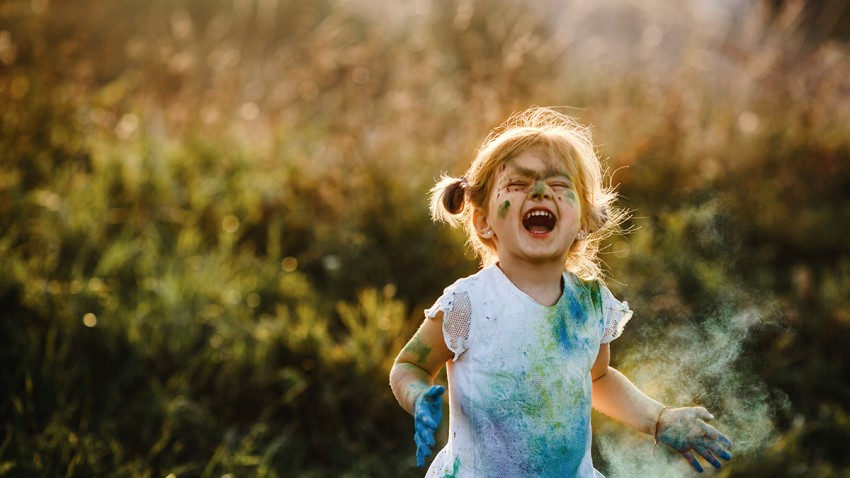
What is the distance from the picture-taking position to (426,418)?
146 cm

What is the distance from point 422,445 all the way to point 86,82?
17.8 ft

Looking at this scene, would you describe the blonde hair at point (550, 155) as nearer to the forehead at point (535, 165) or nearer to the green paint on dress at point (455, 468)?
the forehead at point (535, 165)

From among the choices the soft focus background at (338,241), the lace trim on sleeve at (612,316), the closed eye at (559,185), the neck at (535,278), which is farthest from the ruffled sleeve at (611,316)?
the soft focus background at (338,241)

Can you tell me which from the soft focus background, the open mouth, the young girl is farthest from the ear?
the soft focus background

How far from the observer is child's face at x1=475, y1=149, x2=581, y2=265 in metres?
1.72

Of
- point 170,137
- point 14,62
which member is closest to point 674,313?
point 170,137

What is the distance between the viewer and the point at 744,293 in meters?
4.02

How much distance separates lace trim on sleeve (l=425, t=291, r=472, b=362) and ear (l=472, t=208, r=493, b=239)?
0.55ft

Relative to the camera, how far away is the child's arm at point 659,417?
170 cm

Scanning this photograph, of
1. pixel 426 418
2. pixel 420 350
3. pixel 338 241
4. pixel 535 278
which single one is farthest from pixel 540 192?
pixel 338 241

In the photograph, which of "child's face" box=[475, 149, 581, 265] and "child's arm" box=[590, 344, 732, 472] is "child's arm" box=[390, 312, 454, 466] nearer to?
"child's face" box=[475, 149, 581, 265]

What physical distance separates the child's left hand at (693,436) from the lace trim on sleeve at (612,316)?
195 millimetres

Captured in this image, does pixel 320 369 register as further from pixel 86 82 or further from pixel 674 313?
pixel 86 82

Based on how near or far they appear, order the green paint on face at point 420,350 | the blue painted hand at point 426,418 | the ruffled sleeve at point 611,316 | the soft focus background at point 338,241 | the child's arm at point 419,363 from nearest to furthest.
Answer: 1. the blue painted hand at point 426,418
2. the child's arm at point 419,363
3. the green paint on face at point 420,350
4. the ruffled sleeve at point 611,316
5. the soft focus background at point 338,241
